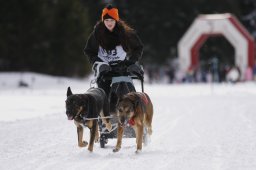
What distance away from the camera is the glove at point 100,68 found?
8.42 meters

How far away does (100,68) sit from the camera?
8422 millimetres

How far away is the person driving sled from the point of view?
8.45 meters

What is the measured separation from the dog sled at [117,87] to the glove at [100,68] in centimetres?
13

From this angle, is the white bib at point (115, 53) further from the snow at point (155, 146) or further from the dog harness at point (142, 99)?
the snow at point (155, 146)

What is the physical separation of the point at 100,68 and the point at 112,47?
354 millimetres

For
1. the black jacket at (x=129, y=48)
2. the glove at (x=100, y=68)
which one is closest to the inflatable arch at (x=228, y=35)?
the black jacket at (x=129, y=48)

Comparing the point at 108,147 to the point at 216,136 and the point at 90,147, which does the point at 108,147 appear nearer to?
the point at 90,147

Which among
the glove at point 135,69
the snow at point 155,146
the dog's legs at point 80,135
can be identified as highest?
the glove at point 135,69

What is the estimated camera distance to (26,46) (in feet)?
136

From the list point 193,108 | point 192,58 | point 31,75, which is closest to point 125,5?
point 192,58

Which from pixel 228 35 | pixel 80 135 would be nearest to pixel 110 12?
pixel 80 135

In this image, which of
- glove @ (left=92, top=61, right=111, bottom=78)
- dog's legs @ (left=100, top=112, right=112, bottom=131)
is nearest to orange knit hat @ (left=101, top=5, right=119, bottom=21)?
glove @ (left=92, top=61, right=111, bottom=78)

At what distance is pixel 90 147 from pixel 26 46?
34.2m

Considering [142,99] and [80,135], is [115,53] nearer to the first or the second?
[142,99]
